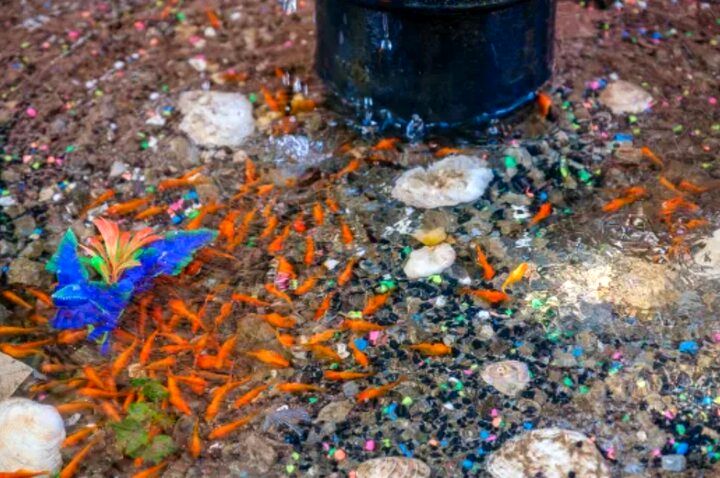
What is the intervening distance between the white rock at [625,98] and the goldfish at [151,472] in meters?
2.05

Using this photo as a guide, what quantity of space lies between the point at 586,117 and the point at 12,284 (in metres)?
2.07

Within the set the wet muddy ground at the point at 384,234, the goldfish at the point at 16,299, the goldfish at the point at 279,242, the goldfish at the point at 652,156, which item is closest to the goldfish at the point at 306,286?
the wet muddy ground at the point at 384,234

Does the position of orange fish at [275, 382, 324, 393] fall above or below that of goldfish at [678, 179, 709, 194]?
below

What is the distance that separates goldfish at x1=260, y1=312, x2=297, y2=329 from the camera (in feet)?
8.59

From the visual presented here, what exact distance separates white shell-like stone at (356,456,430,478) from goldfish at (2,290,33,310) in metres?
1.20

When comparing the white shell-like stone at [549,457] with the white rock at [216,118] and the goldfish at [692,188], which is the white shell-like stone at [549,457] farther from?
the white rock at [216,118]

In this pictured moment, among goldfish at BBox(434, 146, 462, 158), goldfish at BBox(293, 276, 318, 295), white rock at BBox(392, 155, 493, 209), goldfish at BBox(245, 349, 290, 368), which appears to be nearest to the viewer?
goldfish at BBox(245, 349, 290, 368)

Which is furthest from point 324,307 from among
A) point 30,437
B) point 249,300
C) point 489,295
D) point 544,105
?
point 544,105

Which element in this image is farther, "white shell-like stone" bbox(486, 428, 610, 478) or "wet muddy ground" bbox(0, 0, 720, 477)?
"wet muddy ground" bbox(0, 0, 720, 477)

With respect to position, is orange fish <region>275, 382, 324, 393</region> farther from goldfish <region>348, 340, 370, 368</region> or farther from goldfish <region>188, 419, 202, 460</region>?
goldfish <region>188, 419, 202, 460</region>

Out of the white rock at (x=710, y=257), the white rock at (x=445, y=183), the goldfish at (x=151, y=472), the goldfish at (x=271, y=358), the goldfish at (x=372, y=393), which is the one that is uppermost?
the white rock at (x=445, y=183)

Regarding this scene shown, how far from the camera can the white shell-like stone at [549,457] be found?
220 centimetres

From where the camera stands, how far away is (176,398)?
96.0 inches

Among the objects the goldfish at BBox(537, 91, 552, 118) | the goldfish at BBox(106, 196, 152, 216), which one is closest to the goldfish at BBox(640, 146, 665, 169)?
the goldfish at BBox(537, 91, 552, 118)
